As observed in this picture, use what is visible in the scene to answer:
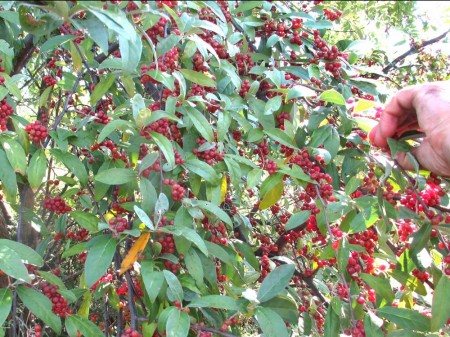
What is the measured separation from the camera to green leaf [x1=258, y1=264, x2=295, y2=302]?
49.7 inches

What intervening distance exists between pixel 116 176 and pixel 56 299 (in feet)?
1.37

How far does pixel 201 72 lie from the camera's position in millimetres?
1521

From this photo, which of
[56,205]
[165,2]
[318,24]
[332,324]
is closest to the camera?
[165,2]

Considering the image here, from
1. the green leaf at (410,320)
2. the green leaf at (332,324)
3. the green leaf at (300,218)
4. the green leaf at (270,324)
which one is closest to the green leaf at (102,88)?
the green leaf at (300,218)

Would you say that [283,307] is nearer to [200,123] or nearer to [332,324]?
[332,324]

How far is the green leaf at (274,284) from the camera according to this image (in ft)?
4.14

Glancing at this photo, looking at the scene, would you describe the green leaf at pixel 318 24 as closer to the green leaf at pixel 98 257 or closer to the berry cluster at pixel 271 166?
the berry cluster at pixel 271 166

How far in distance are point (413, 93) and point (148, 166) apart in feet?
2.35

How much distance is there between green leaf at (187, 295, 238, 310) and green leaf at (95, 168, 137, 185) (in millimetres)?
370

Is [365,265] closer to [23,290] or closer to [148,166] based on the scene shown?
[148,166]

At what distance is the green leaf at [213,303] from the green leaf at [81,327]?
0.34 meters

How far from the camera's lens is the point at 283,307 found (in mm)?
1334

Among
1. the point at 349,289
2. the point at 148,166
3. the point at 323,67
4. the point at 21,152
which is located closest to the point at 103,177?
the point at 148,166

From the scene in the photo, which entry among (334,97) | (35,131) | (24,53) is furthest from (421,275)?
(24,53)
